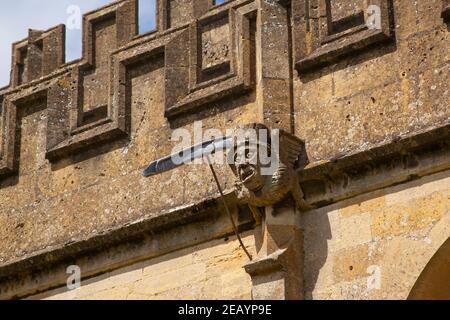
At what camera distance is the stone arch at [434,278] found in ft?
41.0

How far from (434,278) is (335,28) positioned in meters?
2.04

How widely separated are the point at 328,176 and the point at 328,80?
740mm

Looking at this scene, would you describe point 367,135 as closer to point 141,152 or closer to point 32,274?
point 141,152

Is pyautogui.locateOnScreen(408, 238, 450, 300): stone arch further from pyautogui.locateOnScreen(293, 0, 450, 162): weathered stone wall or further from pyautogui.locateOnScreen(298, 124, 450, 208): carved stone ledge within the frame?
pyautogui.locateOnScreen(293, 0, 450, 162): weathered stone wall

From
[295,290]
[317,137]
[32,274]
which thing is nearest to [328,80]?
[317,137]

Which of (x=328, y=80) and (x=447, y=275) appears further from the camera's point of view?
(x=328, y=80)

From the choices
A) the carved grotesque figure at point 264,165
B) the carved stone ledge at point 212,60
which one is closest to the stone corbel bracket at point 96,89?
the carved stone ledge at point 212,60

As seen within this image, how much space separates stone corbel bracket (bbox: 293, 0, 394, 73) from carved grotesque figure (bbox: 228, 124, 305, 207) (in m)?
0.63

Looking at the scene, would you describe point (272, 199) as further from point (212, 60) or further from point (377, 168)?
point (212, 60)

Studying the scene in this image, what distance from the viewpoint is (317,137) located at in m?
13.3

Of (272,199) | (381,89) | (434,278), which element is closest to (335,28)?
(381,89)

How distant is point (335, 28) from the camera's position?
13.7 m

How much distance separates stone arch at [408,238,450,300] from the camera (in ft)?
41.0

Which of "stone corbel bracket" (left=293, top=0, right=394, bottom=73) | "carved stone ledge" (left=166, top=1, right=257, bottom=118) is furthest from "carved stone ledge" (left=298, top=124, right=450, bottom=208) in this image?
"carved stone ledge" (left=166, top=1, right=257, bottom=118)
